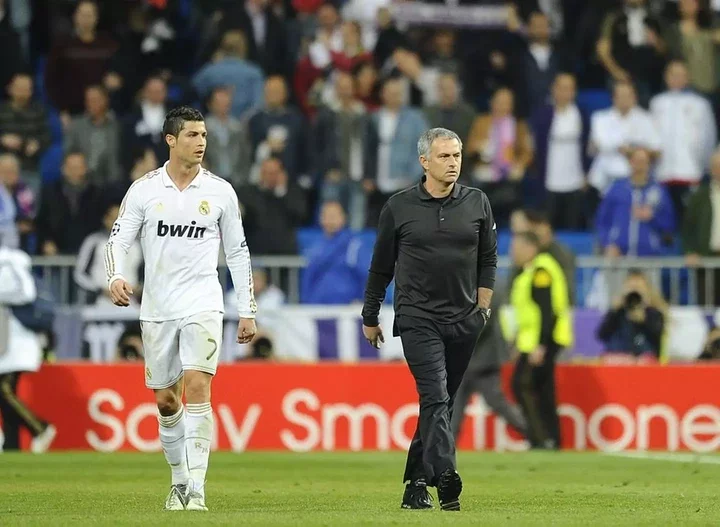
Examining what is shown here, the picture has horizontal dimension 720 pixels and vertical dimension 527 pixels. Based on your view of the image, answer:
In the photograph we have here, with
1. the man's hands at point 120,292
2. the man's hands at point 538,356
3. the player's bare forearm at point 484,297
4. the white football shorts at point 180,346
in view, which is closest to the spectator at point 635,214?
the man's hands at point 538,356

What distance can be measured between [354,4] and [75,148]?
4934 mm

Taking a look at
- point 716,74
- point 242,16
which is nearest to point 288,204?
point 242,16

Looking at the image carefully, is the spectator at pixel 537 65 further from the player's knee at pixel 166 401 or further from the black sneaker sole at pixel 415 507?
the player's knee at pixel 166 401

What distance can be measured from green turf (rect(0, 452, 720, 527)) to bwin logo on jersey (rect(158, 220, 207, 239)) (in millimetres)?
1719

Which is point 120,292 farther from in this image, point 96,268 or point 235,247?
point 96,268

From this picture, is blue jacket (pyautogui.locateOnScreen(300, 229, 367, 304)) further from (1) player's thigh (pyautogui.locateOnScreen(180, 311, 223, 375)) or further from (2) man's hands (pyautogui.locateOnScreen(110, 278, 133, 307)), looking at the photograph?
(2) man's hands (pyautogui.locateOnScreen(110, 278, 133, 307))

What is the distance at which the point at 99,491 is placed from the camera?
498 inches

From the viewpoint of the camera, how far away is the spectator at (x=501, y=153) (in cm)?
2339

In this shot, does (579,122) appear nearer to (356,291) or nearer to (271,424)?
(356,291)

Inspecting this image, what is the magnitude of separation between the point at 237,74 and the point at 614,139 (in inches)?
203

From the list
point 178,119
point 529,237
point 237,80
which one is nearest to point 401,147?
point 237,80

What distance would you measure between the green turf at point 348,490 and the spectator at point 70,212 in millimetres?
4315

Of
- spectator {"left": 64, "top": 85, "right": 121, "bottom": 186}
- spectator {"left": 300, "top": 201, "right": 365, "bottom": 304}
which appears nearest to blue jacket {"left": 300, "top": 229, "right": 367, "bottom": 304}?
spectator {"left": 300, "top": 201, "right": 365, "bottom": 304}

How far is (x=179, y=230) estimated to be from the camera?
1100 cm
